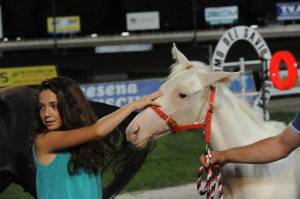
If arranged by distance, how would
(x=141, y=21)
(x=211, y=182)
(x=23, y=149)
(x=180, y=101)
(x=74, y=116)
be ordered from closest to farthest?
(x=74, y=116) < (x=211, y=182) < (x=180, y=101) < (x=23, y=149) < (x=141, y=21)

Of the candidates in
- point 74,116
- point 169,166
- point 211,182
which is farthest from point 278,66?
point 74,116

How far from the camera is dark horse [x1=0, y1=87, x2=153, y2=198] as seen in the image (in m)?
4.23

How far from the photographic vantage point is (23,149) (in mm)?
4395

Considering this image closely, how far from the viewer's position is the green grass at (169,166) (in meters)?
7.96

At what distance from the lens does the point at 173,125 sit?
3732mm

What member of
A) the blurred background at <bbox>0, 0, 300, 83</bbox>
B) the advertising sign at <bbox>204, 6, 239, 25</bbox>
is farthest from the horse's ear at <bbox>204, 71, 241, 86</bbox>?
the advertising sign at <bbox>204, 6, 239, 25</bbox>

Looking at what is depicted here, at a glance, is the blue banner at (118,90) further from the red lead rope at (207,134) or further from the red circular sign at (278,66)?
the red lead rope at (207,134)

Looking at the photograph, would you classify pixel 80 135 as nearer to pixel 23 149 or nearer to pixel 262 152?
pixel 262 152

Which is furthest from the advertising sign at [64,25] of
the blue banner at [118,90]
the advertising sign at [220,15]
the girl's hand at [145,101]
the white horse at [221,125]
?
the girl's hand at [145,101]

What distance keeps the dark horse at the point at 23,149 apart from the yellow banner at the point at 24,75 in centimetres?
931

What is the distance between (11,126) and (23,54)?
21006 millimetres

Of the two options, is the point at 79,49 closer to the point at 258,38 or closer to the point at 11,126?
the point at 258,38

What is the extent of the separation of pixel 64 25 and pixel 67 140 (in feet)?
76.3

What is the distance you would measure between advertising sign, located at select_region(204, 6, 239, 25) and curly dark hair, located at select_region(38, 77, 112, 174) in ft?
78.7
